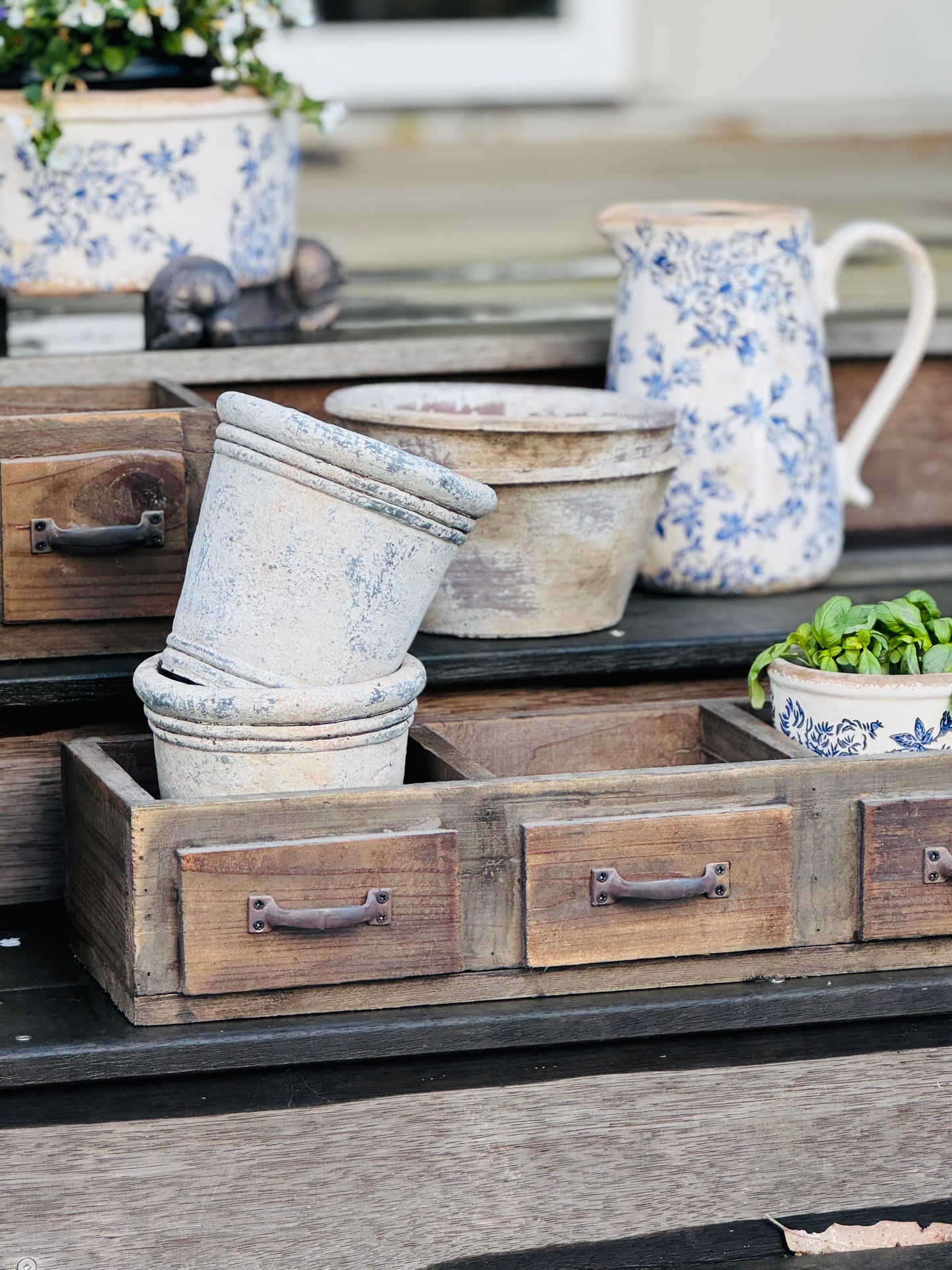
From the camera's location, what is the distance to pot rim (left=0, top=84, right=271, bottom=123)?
189cm

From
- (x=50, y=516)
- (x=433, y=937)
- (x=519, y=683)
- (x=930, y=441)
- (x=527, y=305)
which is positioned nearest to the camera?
(x=433, y=937)

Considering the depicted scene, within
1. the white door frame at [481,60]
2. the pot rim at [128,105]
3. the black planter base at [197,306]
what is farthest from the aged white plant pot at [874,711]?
the white door frame at [481,60]

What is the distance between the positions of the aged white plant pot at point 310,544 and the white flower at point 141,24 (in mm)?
769

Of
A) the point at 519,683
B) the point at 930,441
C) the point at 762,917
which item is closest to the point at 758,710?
the point at 519,683

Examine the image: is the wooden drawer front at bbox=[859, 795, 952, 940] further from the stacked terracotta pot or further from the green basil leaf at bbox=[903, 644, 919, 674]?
the stacked terracotta pot

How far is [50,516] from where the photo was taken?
1615 mm

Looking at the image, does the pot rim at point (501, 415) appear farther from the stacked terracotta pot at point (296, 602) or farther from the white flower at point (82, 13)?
the white flower at point (82, 13)

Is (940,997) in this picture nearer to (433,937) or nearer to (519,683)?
(433,937)

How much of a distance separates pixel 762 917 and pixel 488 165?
3694mm

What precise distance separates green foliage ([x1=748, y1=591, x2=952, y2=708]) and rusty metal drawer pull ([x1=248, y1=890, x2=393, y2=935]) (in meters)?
0.40

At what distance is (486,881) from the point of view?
1.37 m

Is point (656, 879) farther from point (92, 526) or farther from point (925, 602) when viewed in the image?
point (92, 526)

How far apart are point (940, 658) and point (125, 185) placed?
0.95 meters

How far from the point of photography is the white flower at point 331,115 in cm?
203
